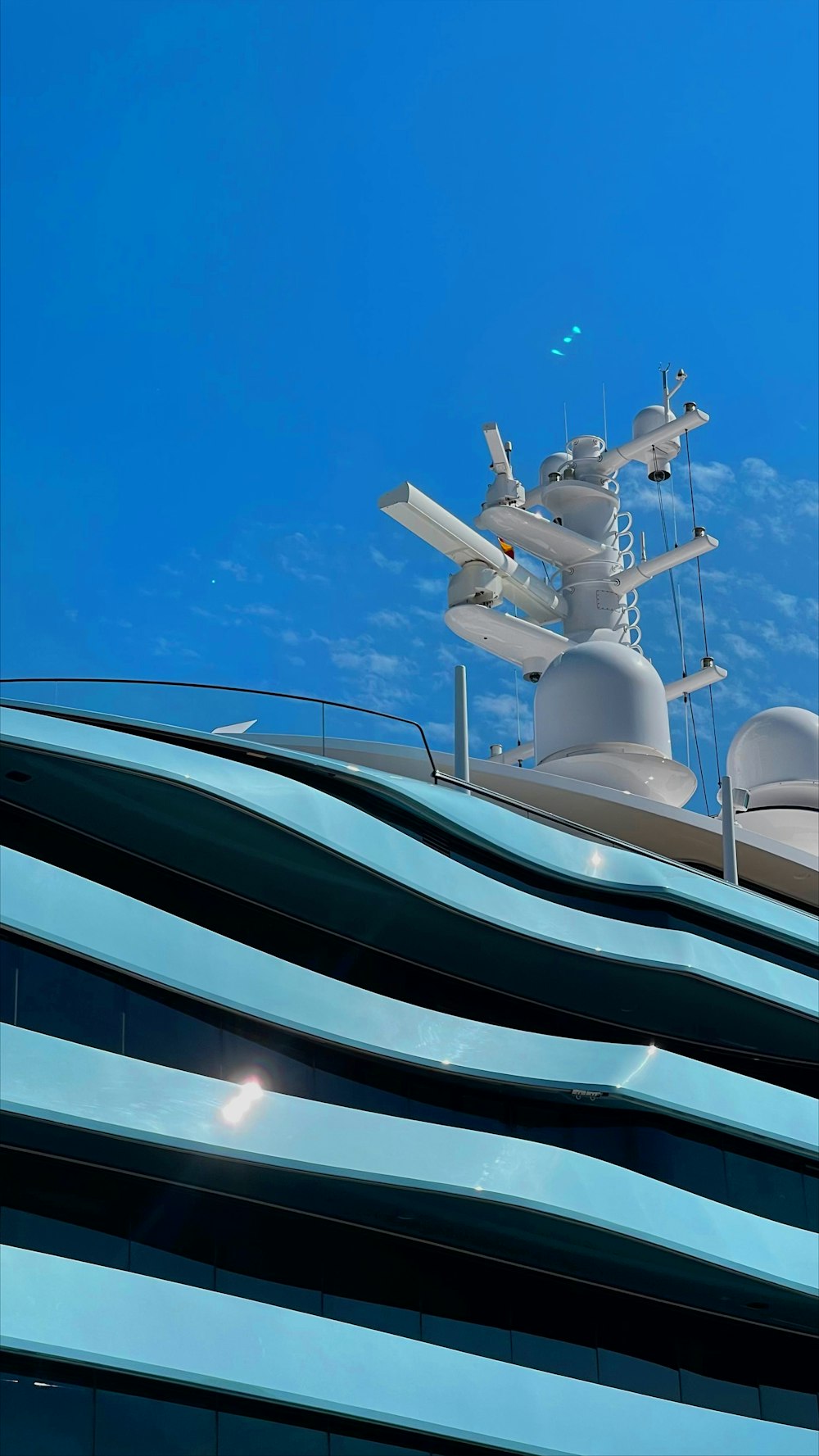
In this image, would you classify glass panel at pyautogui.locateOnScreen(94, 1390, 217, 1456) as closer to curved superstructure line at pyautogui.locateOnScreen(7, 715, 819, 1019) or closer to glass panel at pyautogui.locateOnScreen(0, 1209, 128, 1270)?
glass panel at pyautogui.locateOnScreen(0, 1209, 128, 1270)

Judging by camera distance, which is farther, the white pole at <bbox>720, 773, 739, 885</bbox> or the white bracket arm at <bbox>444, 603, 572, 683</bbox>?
the white bracket arm at <bbox>444, 603, 572, 683</bbox>

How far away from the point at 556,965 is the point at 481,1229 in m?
3.27

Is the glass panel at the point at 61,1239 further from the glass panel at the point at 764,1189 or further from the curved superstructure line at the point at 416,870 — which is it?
the glass panel at the point at 764,1189

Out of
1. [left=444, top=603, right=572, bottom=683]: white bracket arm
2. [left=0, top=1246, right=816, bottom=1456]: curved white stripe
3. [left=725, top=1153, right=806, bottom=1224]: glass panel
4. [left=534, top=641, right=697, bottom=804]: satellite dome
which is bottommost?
[left=0, top=1246, right=816, bottom=1456]: curved white stripe

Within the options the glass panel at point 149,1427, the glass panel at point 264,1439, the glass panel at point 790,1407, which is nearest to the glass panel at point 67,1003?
the glass panel at point 149,1427

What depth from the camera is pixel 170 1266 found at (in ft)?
50.0

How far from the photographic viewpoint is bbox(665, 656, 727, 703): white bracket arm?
29734 millimetres

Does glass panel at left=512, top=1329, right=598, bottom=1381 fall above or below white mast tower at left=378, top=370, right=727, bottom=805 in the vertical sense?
below

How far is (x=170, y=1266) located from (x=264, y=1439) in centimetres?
163

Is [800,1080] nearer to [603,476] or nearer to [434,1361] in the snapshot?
[434,1361]

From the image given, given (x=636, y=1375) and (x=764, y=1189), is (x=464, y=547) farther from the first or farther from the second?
(x=636, y=1375)

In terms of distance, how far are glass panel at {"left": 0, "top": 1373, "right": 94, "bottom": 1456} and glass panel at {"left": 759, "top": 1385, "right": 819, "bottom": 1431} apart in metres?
8.31

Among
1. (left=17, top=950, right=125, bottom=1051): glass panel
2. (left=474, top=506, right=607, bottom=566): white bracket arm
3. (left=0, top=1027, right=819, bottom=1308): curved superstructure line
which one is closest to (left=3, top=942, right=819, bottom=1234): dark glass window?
(left=17, top=950, right=125, bottom=1051): glass panel

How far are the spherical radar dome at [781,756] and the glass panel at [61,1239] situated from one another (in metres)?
13.5
